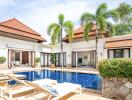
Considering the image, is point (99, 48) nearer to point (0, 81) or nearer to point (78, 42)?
point (78, 42)

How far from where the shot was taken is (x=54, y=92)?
6129 millimetres

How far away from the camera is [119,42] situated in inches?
859

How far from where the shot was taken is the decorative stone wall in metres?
7.11

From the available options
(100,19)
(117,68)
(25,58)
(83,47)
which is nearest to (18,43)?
(25,58)

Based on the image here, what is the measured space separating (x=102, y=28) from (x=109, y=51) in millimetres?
4012

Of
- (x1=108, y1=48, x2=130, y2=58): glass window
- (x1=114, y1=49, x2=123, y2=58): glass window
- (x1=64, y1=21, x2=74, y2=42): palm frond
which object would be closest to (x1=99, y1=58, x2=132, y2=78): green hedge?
(x1=108, y1=48, x2=130, y2=58): glass window

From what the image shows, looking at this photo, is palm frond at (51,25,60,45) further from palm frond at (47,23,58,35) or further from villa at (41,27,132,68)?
villa at (41,27,132,68)

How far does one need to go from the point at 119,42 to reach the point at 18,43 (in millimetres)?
15140

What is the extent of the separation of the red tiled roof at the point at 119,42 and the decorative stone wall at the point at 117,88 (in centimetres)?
1377

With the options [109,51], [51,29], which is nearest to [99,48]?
[109,51]

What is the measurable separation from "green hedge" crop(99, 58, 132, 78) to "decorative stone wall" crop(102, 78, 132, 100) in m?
0.24

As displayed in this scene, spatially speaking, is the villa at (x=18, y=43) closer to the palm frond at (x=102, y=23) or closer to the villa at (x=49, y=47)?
the villa at (x=49, y=47)

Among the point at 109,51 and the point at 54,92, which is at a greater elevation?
the point at 109,51

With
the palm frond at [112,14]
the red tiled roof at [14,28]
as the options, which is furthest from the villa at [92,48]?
the red tiled roof at [14,28]
